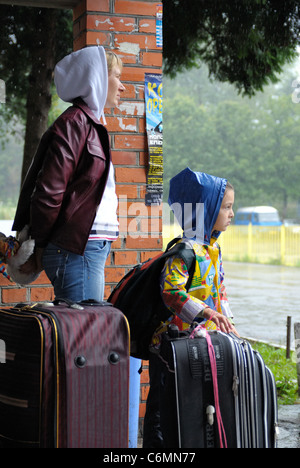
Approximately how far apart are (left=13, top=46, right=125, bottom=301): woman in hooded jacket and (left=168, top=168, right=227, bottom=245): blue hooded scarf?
31 cm

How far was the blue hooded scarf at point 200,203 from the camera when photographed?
2.79 meters

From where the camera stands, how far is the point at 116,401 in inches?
93.7

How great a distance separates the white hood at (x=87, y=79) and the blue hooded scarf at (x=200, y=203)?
0.51m

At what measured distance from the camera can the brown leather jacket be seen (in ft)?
8.70

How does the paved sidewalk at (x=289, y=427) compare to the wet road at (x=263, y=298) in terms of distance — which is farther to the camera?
the wet road at (x=263, y=298)

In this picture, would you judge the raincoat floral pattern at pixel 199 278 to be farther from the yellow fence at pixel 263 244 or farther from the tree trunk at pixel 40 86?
the yellow fence at pixel 263 244

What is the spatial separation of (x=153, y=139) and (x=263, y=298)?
32.2 ft

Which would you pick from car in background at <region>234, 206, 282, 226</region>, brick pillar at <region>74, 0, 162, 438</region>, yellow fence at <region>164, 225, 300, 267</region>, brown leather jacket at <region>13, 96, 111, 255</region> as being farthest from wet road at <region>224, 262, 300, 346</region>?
car in background at <region>234, 206, 282, 226</region>

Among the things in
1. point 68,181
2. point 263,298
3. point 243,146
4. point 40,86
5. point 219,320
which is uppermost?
point 243,146

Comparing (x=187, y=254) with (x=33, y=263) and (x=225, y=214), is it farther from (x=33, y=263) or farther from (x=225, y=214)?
(x=33, y=263)

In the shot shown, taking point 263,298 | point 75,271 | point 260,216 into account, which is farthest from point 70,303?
point 260,216

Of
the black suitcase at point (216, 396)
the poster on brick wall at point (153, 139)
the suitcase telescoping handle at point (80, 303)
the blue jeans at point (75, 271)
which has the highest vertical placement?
the poster on brick wall at point (153, 139)

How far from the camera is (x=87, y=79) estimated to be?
2.85 metres

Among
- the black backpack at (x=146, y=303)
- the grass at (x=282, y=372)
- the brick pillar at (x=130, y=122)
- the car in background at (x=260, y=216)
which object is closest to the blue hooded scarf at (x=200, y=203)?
the black backpack at (x=146, y=303)
